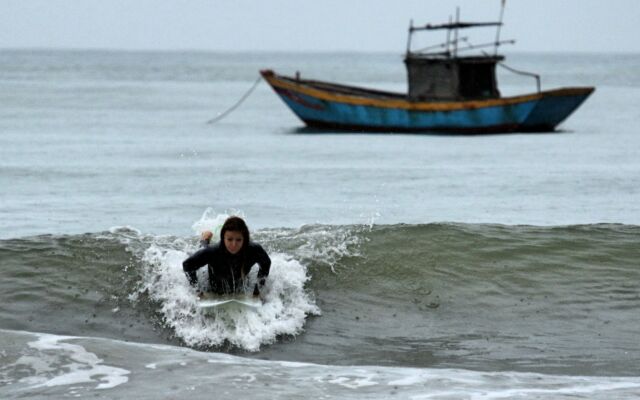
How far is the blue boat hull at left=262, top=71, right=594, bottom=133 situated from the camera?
3744 cm

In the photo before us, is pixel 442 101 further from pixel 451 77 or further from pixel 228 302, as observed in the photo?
pixel 228 302

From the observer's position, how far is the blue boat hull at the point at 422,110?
37438 mm

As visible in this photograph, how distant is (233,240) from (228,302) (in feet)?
2.15

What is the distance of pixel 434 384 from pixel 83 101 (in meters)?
59.7

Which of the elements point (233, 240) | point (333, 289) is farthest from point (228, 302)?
point (333, 289)

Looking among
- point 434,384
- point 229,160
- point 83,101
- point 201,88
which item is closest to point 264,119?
point 83,101

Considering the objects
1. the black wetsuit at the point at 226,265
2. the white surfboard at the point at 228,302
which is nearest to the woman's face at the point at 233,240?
the black wetsuit at the point at 226,265

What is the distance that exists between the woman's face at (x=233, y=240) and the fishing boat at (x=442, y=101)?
86.8ft

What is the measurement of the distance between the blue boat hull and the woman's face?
2751 cm

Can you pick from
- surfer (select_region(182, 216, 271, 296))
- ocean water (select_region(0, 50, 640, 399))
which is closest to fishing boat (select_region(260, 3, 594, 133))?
ocean water (select_region(0, 50, 640, 399))

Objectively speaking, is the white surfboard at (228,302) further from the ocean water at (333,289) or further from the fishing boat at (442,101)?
the fishing boat at (442,101)

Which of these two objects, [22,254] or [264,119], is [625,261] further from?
[264,119]

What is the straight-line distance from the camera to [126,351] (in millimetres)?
9570

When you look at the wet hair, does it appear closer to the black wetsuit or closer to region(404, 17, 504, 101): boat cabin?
the black wetsuit
